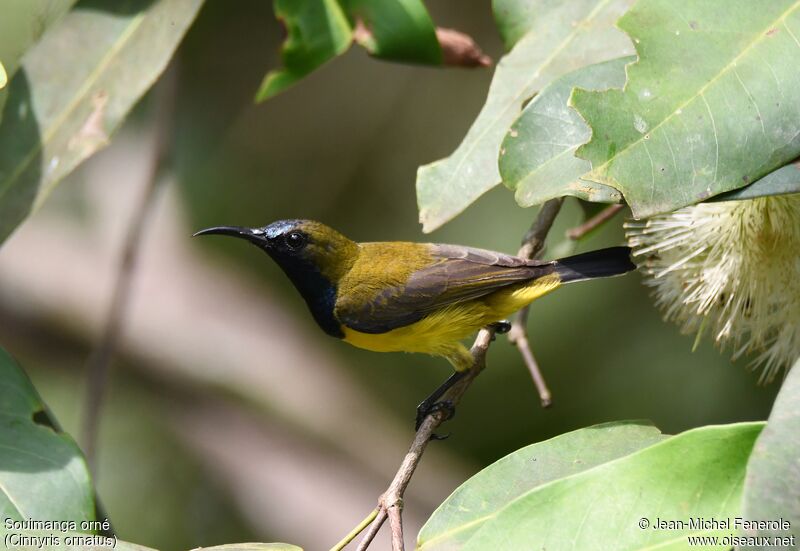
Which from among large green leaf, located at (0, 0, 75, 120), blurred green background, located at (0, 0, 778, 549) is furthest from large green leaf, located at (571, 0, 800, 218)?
A: blurred green background, located at (0, 0, 778, 549)

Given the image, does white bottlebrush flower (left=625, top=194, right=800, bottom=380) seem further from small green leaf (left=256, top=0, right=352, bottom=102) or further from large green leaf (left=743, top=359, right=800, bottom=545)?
small green leaf (left=256, top=0, right=352, bottom=102)

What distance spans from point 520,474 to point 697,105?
88 cm

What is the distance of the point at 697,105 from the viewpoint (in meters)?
1.95

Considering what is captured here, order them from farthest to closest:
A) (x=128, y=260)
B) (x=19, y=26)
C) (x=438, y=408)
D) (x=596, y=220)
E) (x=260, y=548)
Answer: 1. (x=128, y=260)
2. (x=596, y=220)
3. (x=438, y=408)
4. (x=19, y=26)
5. (x=260, y=548)

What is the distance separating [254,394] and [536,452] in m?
6.08

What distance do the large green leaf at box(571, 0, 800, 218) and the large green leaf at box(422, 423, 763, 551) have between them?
1.56 ft

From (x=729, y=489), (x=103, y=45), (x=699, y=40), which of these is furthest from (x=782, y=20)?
(x=103, y=45)

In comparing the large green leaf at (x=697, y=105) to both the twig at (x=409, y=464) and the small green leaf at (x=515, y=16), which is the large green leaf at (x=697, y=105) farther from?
the twig at (x=409, y=464)

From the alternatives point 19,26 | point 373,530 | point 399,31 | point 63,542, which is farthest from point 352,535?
point 19,26

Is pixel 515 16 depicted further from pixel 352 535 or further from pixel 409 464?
pixel 352 535

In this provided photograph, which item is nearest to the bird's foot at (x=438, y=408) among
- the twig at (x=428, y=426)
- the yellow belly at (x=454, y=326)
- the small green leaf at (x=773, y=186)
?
the twig at (x=428, y=426)

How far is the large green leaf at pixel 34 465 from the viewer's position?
2.15 m

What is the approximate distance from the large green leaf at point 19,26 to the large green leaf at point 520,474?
1.61 meters

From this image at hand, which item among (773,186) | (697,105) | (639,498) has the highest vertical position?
(697,105)
